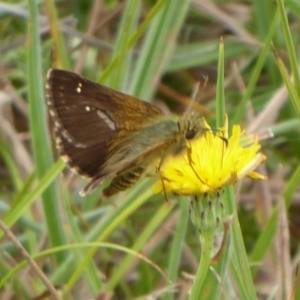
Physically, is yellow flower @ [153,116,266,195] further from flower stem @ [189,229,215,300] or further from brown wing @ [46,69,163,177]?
brown wing @ [46,69,163,177]

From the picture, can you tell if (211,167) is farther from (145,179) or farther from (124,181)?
(145,179)

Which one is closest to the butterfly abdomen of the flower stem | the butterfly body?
the butterfly body

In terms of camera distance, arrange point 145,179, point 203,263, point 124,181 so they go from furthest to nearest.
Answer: point 145,179 < point 124,181 < point 203,263

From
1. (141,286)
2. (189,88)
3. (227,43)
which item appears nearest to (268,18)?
(227,43)

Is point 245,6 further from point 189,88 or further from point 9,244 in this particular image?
point 9,244

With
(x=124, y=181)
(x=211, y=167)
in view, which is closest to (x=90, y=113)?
(x=124, y=181)

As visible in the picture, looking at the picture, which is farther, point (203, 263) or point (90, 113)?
point (90, 113)

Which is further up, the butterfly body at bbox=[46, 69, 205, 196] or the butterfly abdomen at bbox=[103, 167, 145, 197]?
the butterfly body at bbox=[46, 69, 205, 196]
